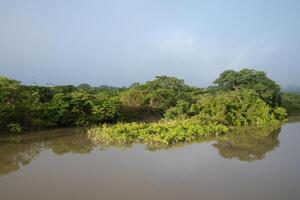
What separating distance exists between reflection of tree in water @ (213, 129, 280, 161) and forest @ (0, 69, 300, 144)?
3.66 ft

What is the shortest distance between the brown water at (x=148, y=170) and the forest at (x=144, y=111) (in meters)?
1.27

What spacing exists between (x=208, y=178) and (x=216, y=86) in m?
22.1

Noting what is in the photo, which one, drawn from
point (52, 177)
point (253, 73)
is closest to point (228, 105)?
point (253, 73)

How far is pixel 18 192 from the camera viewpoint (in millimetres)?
7891

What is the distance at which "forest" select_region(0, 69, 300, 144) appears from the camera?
15.5 m

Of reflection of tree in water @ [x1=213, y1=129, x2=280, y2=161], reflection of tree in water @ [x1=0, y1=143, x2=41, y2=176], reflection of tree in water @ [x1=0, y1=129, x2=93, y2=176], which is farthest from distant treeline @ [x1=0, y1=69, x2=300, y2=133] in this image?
reflection of tree in water @ [x1=213, y1=129, x2=280, y2=161]

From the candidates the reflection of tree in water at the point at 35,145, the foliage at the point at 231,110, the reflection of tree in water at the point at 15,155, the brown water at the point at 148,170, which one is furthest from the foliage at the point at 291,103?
the reflection of tree in water at the point at 15,155

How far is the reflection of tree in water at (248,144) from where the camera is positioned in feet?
39.5

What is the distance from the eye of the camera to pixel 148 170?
9.89 metres

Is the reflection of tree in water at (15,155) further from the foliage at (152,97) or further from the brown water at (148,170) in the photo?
the foliage at (152,97)

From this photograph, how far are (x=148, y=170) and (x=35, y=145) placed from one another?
6076 mm

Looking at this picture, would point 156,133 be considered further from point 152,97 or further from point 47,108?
point 152,97

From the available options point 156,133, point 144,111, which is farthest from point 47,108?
point 144,111

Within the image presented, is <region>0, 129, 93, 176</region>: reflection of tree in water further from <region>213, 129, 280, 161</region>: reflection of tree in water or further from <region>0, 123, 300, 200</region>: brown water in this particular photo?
<region>213, 129, 280, 161</region>: reflection of tree in water
